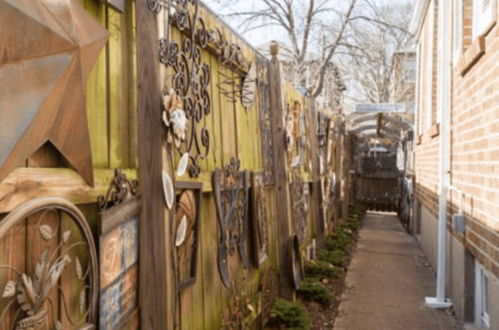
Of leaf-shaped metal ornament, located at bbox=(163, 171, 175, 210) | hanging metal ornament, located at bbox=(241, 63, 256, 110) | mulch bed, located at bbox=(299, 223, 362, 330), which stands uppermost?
hanging metal ornament, located at bbox=(241, 63, 256, 110)

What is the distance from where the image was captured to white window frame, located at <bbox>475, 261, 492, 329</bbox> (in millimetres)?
4289

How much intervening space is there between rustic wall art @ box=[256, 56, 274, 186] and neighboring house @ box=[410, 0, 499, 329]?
1700 millimetres

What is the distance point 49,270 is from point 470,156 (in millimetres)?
3993

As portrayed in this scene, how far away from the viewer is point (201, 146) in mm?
2539

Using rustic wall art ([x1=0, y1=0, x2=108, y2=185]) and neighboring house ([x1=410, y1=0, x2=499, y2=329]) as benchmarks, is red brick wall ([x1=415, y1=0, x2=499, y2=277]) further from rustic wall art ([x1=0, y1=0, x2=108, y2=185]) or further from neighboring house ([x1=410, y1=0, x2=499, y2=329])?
rustic wall art ([x1=0, y1=0, x2=108, y2=185])

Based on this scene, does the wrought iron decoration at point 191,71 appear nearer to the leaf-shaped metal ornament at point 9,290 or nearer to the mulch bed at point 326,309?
the leaf-shaped metal ornament at point 9,290

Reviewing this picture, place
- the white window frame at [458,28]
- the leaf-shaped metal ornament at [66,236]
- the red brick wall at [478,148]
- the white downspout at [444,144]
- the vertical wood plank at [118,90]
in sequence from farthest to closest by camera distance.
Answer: the white downspout at [444,144] < the white window frame at [458,28] < the red brick wall at [478,148] < the vertical wood plank at [118,90] < the leaf-shaped metal ornament at [66,236]

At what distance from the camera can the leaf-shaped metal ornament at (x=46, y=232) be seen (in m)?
1.30

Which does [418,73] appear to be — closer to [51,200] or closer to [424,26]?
[424,26]

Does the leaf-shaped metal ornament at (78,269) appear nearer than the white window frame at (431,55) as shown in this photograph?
Yes

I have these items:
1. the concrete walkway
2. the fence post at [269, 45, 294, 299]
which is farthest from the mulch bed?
the fence post at [269, 45, 294, 299]

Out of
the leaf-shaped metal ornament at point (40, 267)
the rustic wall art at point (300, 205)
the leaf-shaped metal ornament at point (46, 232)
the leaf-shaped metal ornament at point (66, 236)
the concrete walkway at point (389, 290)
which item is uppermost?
the leaf-shaped metal ornament at point (46, 232)

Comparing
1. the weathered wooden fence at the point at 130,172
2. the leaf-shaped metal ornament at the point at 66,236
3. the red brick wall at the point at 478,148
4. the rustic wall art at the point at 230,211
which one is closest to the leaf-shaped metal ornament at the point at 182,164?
the weathered wooden fence at the point at 130,172

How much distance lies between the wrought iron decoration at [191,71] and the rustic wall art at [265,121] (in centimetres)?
138
